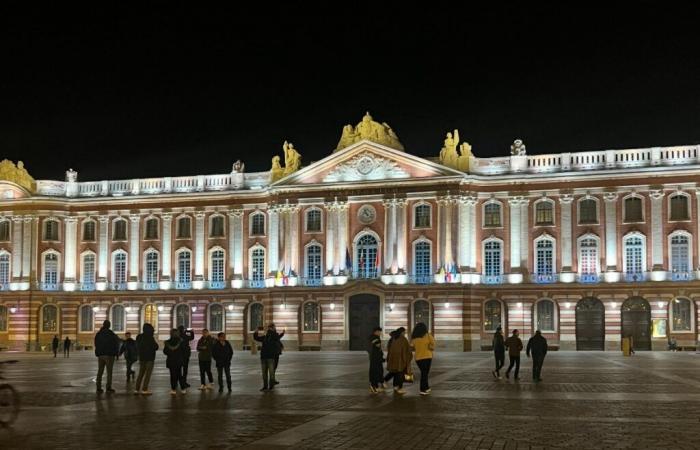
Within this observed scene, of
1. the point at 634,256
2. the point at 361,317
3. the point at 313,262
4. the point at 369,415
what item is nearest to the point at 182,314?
the point at 313,262

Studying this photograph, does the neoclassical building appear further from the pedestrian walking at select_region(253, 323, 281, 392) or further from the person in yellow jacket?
the person in yellow jacket

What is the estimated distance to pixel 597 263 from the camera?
217 feet

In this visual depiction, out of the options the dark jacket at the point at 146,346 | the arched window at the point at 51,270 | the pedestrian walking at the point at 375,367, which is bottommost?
the pedestrian walking at the point at 375,367

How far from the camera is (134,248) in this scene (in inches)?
3000

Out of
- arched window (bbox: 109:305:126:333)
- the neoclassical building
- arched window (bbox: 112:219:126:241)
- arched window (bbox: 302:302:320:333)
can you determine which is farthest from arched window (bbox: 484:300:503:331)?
arched window (bbox: 112:219:126:241)

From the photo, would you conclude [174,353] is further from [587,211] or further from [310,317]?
[587,211]

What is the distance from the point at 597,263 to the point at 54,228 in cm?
4142

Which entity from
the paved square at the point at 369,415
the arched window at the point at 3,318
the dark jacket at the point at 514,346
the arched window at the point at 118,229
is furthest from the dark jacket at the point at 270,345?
the arched window at the point at 3,318

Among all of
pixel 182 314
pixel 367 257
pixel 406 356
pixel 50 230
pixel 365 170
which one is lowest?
pixel 406 356

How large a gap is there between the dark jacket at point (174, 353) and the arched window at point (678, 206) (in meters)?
44.8

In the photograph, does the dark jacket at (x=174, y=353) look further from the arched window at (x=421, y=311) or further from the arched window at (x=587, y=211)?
the arched window at (x=587, y=211)

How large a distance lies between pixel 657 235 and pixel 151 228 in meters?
37.7

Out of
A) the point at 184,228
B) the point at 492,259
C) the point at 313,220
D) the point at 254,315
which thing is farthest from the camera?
the point at 184,228

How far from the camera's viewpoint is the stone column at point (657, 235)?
211ft
